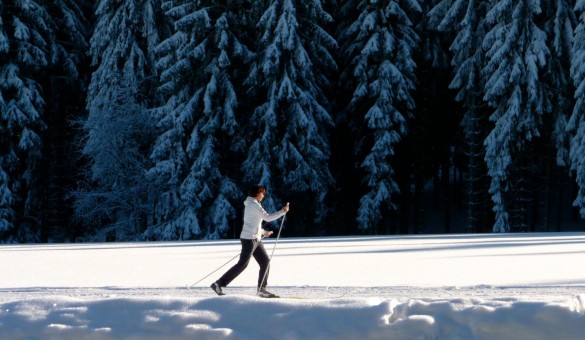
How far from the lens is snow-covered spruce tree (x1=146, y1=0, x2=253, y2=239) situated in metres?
32.6

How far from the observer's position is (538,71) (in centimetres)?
3353

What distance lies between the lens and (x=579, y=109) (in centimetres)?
3178

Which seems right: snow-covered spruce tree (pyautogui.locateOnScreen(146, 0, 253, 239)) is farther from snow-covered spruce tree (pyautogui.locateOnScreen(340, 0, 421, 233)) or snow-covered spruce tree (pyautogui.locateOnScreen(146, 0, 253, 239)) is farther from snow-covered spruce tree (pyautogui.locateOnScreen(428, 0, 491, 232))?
snow-covered spruce tree (pyautogui.locateOnScreen(428, 0, 491, 232))

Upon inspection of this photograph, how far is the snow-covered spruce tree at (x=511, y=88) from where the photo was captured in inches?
1287

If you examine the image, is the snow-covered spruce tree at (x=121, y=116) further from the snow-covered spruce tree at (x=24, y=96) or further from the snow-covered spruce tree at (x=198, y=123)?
the snow-covered spruce tree at (x=198, y=123)

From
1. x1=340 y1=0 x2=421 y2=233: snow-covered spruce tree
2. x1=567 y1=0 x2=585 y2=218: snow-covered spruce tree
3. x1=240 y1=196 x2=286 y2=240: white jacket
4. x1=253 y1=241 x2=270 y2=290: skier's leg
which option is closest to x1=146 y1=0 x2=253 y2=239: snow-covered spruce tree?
x1=340 y1=0 x2=421 y2=233: snow-covered spruce tree

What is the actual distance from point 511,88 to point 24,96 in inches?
742

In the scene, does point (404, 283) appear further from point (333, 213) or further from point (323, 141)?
point (333, 213)

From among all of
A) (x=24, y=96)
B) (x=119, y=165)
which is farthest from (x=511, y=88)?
(x=24, y=96)

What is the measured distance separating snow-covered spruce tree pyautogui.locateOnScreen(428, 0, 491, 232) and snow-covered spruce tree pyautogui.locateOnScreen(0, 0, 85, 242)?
15.7 metres

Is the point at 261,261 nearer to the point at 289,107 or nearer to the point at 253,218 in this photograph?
the point at 253,218

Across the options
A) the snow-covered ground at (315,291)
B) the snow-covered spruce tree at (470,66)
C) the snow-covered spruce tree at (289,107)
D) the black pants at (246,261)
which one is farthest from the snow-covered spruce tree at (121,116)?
the black pants at (246,261)

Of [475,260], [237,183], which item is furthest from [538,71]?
[475,260]

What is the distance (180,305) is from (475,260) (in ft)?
31.7
